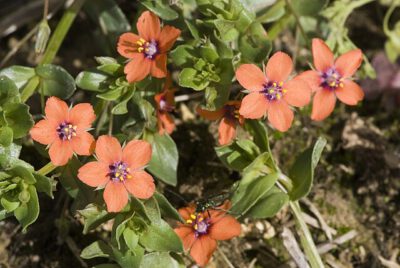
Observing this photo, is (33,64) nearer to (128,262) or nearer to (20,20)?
(20,20)

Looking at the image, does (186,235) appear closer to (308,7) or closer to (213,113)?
(213,113)

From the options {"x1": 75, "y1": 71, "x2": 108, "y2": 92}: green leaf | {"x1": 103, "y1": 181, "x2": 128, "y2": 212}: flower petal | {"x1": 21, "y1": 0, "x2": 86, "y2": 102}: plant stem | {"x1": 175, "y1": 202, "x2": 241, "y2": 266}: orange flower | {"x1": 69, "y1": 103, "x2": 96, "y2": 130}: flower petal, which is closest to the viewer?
{"x1": 103, "y1": 181, "x2": 128, "y2": 212}: flower petal

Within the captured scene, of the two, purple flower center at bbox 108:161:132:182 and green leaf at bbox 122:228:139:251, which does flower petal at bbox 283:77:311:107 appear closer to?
purple flower center at bbox 108:161:132:182

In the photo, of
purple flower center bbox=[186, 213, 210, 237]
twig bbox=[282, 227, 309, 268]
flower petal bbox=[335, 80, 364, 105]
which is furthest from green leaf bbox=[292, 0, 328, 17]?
purple flower center bbox=[186, 213, 210, 237]

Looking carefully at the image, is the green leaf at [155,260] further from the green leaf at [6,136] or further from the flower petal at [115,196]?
the green leaf at [6,136]

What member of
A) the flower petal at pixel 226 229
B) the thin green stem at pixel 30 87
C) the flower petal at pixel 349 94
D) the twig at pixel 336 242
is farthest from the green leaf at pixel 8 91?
the twig at pixel 336 242

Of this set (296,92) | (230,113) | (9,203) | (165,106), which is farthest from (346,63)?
(9,203)
